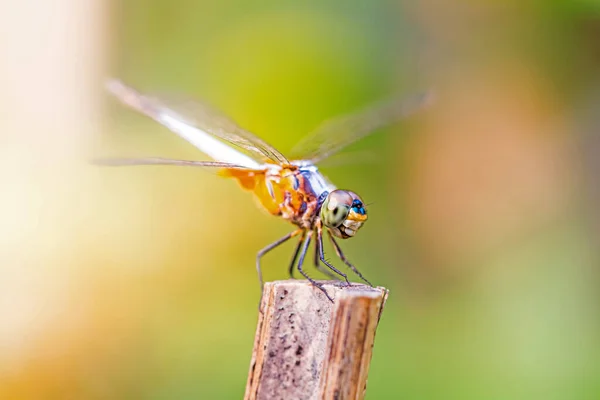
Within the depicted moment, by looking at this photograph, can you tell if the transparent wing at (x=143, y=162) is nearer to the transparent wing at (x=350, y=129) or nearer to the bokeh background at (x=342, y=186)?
the transparent wing at (x=350, y=129)

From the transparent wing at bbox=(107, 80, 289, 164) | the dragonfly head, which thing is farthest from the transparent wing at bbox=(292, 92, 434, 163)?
the dragonfly head

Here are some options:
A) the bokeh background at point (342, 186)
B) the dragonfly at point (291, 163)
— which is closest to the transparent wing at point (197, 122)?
the dragonfly at point (291, 163)

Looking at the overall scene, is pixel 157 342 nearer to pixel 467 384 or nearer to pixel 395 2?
pixel 467 384

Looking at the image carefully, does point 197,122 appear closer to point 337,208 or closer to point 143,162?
point 143,162

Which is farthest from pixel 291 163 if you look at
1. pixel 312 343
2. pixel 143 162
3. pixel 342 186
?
pixel 342 186

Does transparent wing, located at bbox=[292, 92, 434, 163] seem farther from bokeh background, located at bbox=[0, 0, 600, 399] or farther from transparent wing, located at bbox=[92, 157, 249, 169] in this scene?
bokeh background, located at bbox=[0, 0, 600, 399]

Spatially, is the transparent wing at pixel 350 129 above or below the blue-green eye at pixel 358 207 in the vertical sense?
above

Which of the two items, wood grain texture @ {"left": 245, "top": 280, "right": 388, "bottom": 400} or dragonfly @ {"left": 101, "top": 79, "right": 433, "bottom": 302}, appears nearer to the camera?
Answer: wood grain texture @ {"left": 245, "top": 280, "right": 388, "bottom": 400}
